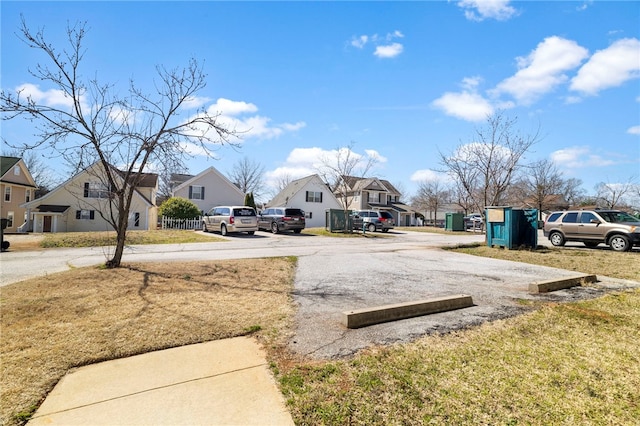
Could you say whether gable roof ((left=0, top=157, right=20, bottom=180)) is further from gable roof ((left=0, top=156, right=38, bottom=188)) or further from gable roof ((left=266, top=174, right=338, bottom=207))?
gable roof ((left=266, top=174, right=338, bottom=207))

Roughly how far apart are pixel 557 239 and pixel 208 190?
98.4ft

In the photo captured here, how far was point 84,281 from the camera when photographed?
20.5ft

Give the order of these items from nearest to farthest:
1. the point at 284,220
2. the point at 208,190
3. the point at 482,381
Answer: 1. the point at 482,381
2. the point at 284,220
3. the point at 208,190

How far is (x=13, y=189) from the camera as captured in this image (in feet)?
98.8

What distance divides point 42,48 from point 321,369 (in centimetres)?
904

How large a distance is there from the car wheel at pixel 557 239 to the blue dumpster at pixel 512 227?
233cm

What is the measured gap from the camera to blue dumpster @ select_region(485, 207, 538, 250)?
44.9 feet

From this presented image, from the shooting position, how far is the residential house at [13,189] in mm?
28828

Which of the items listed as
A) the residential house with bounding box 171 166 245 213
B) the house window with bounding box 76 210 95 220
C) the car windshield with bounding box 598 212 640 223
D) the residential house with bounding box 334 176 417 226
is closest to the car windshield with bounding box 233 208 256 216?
the residential house with bounding box 171 166 245 213

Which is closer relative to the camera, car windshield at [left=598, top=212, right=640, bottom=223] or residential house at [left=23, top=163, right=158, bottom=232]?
car windshield at [left=598, top=212, right=640, bottom=223]

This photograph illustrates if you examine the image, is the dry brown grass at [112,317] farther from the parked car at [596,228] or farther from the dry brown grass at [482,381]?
the parked car at [596,228]

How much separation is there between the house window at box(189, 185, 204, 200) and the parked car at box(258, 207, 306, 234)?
1289cm

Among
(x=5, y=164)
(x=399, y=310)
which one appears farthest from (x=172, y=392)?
(x=5, y=164)

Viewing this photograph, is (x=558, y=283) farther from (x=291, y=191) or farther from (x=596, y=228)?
(x=291, y=191)
